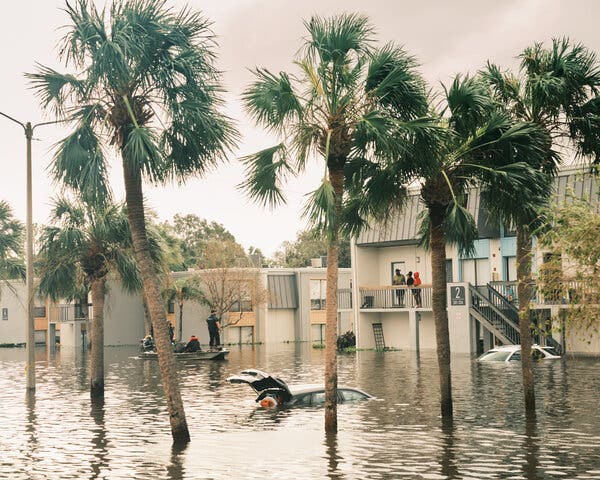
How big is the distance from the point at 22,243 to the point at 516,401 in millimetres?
50166

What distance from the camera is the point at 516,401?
28438 millimetres

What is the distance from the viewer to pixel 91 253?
3127 centimetres

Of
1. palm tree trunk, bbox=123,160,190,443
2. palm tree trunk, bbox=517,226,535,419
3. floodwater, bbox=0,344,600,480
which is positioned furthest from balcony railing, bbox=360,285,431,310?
palm tree trunk, bbox=123,160,190,443

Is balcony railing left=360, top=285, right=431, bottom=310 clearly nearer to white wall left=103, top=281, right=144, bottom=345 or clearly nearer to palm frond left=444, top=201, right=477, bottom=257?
white wall left=103, top=281, right=144, bottom=345

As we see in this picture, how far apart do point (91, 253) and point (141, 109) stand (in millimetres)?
10855

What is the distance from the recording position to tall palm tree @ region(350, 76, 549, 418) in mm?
22562

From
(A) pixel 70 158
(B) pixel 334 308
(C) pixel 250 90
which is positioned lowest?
(B) pixel 334 308

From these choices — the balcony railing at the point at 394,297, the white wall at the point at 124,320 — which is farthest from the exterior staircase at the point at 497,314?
the white wall at the point at 124,320

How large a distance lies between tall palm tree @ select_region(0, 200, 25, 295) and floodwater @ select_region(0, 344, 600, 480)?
27.1m

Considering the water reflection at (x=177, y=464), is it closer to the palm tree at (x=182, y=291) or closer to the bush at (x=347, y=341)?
the bush at (x=347, y=341)

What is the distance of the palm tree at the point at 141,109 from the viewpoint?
20.3 metres

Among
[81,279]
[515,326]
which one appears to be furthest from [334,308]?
[515,326]

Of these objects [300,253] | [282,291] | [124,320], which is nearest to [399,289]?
[282,291]

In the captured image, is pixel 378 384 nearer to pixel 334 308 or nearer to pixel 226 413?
pixel 226 413
